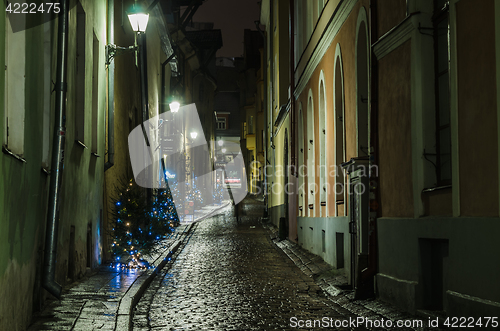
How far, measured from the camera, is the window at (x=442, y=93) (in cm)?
798

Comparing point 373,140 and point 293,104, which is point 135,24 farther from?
point 293,104

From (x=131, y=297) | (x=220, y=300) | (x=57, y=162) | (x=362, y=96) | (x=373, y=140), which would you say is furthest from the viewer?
(x=362, y=96)

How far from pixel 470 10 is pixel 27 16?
474 cm

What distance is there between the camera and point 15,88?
21.6ft

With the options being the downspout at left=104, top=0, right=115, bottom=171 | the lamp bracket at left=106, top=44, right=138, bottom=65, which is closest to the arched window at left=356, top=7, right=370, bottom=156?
the lamp bracket at left=106, top=44, right=138, bottom=65

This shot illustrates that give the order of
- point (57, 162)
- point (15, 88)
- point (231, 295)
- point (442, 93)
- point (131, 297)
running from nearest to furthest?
point (15, 88)
point (442, 93)
point (57, 162)
point (131, 297)
point (231, 295)

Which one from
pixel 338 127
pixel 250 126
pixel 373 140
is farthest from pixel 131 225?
pixel 250 126

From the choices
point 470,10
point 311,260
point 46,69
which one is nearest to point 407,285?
point 470,10

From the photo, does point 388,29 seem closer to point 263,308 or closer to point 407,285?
point 407,285

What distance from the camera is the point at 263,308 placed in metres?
8.77

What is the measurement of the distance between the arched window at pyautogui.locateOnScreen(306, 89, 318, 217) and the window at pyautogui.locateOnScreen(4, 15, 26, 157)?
11137mm

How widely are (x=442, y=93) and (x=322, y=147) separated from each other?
784 cm

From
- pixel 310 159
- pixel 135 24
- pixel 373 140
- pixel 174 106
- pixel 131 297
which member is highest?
pixel 135 24

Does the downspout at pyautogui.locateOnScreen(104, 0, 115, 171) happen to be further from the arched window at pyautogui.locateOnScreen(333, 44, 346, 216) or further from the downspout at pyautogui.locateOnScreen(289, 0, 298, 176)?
the downspout at pyautogui.locateOnScreen(289, 0, 298, 176)
